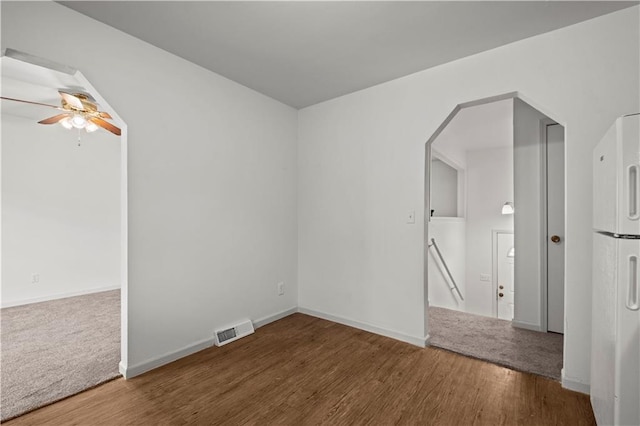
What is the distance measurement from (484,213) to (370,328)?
4032 mm

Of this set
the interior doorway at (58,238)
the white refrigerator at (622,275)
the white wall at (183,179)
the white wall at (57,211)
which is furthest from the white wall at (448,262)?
the white wall at (57,211)

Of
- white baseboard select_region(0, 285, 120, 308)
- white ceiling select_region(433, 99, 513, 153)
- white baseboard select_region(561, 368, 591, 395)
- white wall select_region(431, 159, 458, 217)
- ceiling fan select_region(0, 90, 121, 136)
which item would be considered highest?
white ceiling select_region(433, 99, 513, 153)

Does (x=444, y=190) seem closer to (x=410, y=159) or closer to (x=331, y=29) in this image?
(x=410, y=159)

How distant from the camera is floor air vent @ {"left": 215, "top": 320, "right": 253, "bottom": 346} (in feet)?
9.10

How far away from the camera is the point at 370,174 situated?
3113 mm

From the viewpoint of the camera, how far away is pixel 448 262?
5.82 metres

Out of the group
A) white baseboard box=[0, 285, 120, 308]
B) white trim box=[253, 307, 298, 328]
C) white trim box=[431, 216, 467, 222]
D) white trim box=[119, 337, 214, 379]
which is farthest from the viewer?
white trim box=[431, 216, 467, 222]

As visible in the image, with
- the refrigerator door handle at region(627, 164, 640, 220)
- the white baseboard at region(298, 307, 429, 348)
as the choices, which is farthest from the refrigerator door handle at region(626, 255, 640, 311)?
the white baseboard at region(298, 307, 429, 348)

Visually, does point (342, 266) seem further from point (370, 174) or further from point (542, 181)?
point (542, 181)

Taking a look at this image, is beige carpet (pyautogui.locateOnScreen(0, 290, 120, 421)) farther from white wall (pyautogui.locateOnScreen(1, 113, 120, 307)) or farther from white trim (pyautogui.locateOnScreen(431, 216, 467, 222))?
white trim (pyautogui.locateOnScreen(431, 216, 467, 222))

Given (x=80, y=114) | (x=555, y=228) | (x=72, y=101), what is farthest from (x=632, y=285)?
(x=80, y=114)

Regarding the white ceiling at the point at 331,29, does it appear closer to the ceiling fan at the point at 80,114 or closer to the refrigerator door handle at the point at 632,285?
the ceiling fan at the point at 80,114

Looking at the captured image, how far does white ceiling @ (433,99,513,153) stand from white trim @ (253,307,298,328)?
10.8ft

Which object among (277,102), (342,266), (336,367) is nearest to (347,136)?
(277,102)
